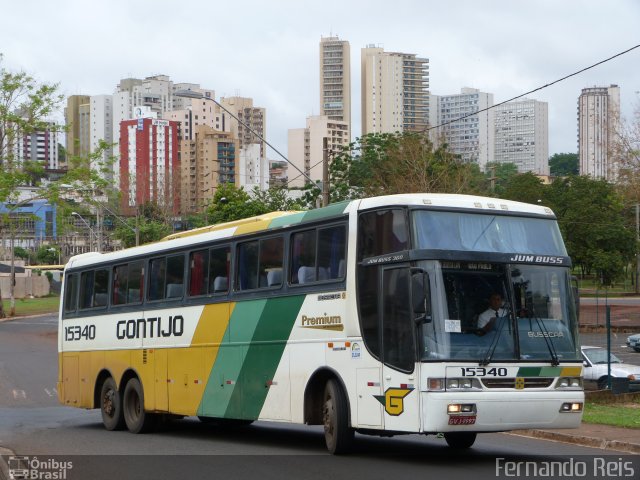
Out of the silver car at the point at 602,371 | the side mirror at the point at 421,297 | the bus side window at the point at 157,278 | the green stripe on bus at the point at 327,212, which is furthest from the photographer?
the silver car at the point at 602,371

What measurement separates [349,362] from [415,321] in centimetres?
144

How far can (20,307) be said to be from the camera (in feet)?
266

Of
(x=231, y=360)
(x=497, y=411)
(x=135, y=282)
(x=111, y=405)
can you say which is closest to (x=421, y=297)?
(x=497, y=411)

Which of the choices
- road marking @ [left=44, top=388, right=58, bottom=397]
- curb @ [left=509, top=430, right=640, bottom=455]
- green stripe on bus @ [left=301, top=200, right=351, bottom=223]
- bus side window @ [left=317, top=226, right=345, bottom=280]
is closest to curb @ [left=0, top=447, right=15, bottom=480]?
bus side window @ [left=317, top=226, right=345, bottom=280]

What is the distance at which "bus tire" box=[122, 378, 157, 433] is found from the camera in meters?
19.4

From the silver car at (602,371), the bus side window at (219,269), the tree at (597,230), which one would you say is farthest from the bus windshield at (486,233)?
the tree at (597,230)

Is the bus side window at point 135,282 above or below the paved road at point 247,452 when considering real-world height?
above

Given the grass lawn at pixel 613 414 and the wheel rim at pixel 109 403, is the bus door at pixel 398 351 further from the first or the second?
the wheel rim at pixel 109 403

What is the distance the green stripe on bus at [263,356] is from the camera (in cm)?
1509

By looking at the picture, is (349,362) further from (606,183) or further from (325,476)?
(606,183)

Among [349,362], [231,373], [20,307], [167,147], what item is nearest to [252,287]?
[231,373]

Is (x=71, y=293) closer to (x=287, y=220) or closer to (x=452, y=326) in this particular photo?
(x=287, y=220)

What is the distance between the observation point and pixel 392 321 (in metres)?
13.0

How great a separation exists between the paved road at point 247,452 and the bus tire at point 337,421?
0.18 metres
